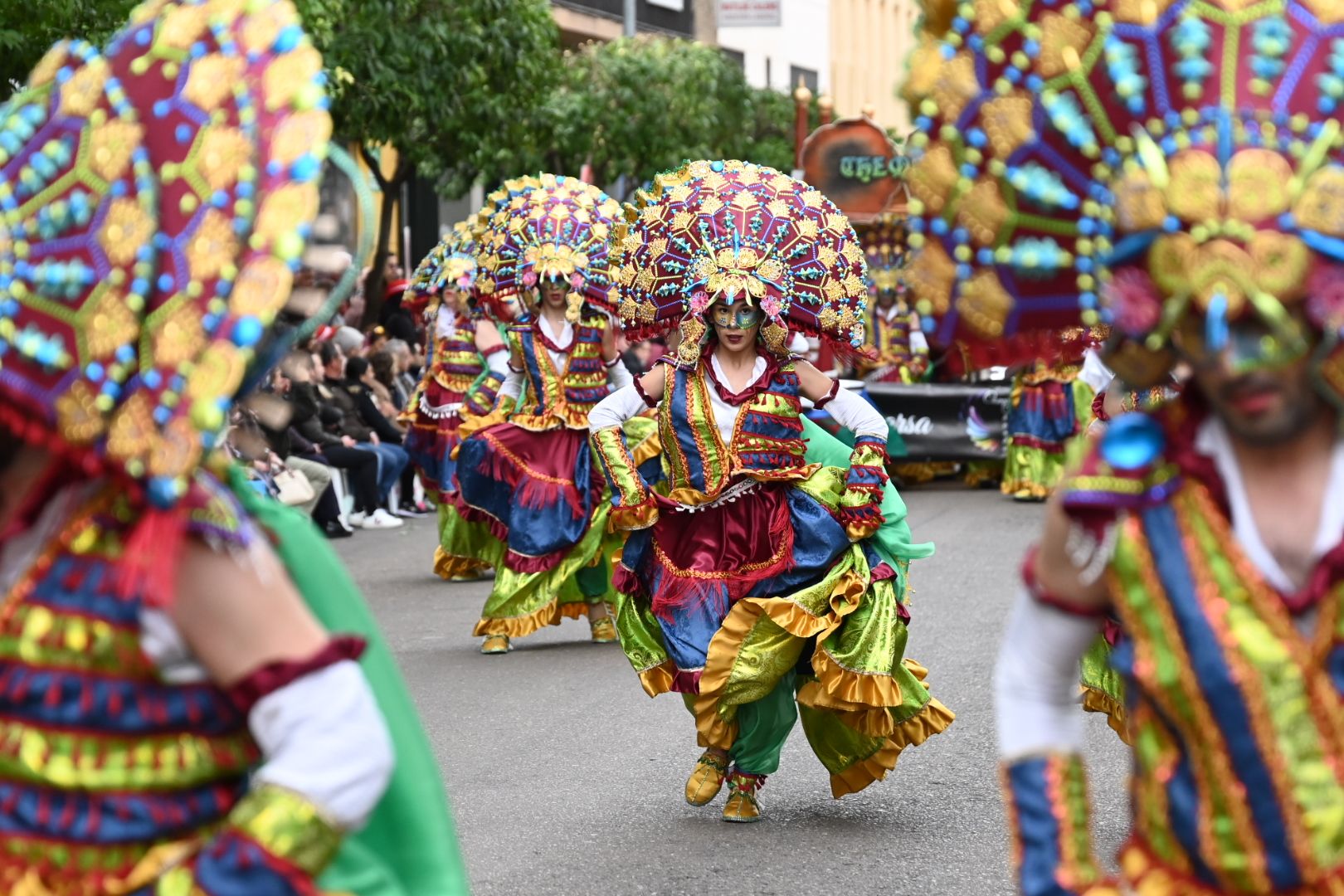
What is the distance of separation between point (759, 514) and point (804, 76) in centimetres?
4720

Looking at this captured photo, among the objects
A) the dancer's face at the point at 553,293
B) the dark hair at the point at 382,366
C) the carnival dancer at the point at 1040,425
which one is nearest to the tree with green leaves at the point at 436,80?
the dark hair at the point at 382,366

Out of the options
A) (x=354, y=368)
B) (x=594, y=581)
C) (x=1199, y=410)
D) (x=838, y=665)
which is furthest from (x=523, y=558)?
(x=1199, y=410)

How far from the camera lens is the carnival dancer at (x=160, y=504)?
7.71 ft

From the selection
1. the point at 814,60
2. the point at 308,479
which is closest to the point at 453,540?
the point at 308,479

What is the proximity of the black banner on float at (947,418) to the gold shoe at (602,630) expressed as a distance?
893 cm

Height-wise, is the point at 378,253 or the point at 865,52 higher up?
the point at 378,253

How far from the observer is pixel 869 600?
6832mm

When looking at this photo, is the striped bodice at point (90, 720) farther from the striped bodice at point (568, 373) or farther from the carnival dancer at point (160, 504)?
the striped bodice at point (568, 373)

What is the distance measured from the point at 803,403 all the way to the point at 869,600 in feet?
2.52

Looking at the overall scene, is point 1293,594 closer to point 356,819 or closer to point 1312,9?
point 1312,9

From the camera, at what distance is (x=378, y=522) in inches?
635

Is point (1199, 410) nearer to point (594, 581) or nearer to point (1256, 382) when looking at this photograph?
point (1256, 382)

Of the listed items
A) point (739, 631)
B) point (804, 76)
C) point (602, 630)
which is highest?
point (739, 631)

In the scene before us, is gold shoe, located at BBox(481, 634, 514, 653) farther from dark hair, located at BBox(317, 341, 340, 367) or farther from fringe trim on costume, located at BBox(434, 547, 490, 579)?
dark hair, located at BBox(317, 341, 340, 367)
